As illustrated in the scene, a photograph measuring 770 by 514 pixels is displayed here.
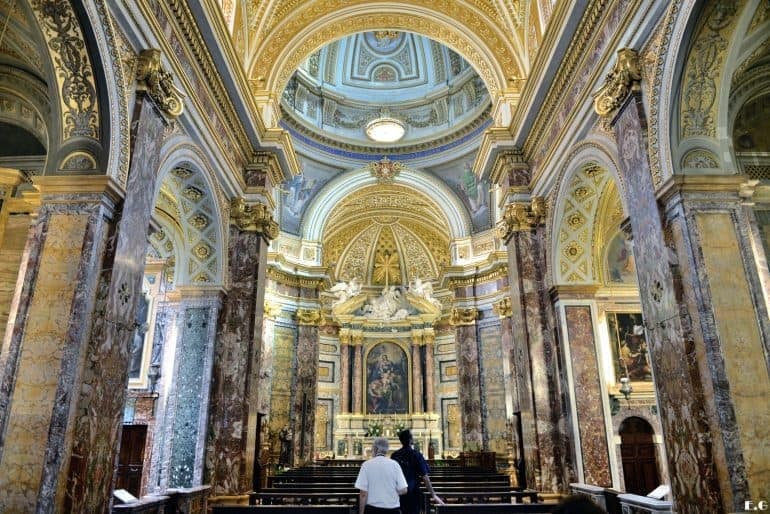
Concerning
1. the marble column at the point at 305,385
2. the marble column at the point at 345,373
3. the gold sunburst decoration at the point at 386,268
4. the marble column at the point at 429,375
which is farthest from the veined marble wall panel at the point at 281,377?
the gold sunburst decoration at the point at 386,268

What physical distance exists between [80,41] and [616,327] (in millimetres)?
10541

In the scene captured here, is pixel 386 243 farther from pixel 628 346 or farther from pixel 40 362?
pixel 40 362

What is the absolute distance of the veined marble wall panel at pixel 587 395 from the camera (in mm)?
8602

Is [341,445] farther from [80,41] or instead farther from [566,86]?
[80,41]

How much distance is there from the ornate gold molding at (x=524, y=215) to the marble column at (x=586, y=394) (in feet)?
4.81

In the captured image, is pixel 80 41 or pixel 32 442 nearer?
pixel 32 442

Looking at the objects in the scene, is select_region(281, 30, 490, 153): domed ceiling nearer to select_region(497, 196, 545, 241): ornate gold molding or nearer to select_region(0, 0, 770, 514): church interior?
select_region(0, 0, 770, 514): church interior

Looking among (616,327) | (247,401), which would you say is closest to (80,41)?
(247,401)

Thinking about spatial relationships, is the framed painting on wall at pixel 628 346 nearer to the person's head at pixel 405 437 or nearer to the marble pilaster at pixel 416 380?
the person's head at pixel 405 437

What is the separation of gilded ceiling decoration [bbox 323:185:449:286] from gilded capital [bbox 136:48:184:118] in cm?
1637

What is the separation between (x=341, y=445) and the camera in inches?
832

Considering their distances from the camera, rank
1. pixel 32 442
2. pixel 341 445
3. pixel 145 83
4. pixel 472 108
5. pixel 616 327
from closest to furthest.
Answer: pixel 32 442, pixel 145 83, pixel 616 327, pixel 472 108, pixel 341 445

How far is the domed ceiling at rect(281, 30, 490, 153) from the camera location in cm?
1997

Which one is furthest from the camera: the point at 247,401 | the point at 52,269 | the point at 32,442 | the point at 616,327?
the point at 616,327
